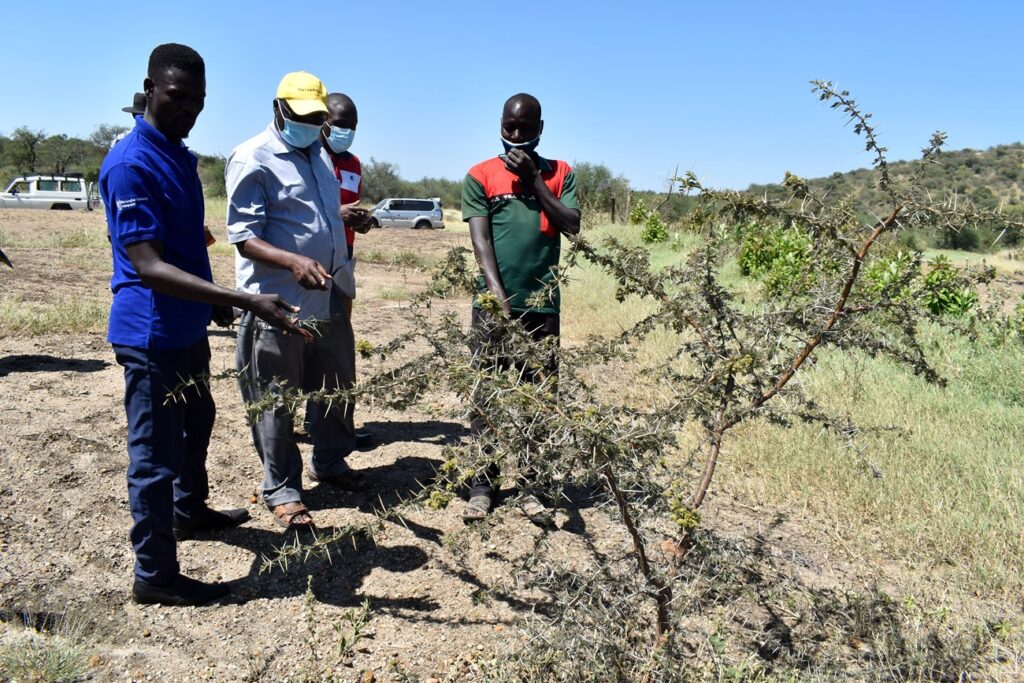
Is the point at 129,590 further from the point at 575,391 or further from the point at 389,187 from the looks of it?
the point at 389,187

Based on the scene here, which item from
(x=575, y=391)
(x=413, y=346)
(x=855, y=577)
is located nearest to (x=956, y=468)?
(x=855, y=577)

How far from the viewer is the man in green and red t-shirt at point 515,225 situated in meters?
3.35

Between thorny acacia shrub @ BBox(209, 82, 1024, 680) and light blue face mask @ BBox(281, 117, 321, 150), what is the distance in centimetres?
95

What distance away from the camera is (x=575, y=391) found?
7.89 feet

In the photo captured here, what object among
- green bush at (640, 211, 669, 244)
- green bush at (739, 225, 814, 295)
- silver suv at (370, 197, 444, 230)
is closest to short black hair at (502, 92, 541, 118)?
green bush at (739, 225, 814, 295)

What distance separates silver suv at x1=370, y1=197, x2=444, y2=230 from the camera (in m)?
31.8

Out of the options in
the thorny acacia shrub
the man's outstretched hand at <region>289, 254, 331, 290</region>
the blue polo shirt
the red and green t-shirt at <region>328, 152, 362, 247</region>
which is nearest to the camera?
the thorny acacia shrub

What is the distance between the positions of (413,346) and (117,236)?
172 inches

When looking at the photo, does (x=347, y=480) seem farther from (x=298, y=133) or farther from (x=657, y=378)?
(x=657, y=378)

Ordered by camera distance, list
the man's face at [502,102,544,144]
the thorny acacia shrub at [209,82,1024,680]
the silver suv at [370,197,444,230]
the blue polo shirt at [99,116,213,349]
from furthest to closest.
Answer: the silver suv at [370,197,444,230] → the man's face at [502,102,544,144] → the blue polo shirt at [99,116,213,349] → the thorny acacia shrub at [209,82,1024,680]

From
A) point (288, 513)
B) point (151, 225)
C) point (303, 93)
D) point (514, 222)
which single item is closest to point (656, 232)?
point (514, 222)

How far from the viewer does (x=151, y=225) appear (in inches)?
99.3

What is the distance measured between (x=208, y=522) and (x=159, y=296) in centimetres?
116

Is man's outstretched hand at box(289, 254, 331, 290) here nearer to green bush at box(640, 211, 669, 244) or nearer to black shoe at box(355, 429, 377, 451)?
black shoe at box(355, 429, 377, 451)
